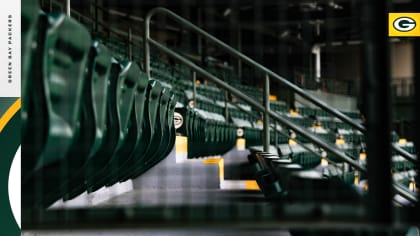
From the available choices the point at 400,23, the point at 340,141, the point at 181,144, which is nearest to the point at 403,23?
the point at 400,23

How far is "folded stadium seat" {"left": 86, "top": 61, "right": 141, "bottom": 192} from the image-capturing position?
64 centimetres

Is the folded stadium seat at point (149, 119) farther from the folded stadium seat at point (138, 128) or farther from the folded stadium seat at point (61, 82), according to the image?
the folded stadium seat at point (61, 82)

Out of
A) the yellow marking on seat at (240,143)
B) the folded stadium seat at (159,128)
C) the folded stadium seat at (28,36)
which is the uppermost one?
the folded stadium seat at (28,36)

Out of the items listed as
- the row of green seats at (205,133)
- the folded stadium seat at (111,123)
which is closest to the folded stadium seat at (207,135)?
the row of green seats at (205,133)

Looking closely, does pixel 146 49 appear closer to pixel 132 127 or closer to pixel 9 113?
pixel 132 127

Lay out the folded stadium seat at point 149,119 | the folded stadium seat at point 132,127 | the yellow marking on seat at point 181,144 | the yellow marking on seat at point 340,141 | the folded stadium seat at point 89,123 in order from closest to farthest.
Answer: the folded stadium seat at point 89,123 → the folded stadium seat at point 132,127 → the folded stadium seat at point 149,119 → the yellow marking on seat at point 181,144 → the yellow marking on seat at point 340,141

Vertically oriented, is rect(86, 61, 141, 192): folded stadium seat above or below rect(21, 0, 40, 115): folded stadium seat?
below

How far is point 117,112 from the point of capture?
64 cm

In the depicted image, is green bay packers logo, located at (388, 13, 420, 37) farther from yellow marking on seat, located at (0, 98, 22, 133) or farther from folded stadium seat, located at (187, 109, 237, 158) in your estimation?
folded stadium seat, located at (187, 109, 237, 158)

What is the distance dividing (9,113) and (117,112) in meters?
0.11

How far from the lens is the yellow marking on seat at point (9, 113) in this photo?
60 centimetres

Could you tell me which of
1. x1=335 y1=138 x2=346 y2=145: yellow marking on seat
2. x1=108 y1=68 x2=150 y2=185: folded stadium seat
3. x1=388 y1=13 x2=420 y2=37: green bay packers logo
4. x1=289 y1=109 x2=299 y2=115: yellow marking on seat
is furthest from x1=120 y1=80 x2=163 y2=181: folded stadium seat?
x1=289 y1=109 x2=299 y2=115: yellow marking on seat

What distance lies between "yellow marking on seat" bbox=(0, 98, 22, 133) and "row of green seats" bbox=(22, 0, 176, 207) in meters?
0.08

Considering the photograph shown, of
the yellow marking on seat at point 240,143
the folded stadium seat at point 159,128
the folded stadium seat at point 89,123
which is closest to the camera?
the folded stadium seat at point 89,123
